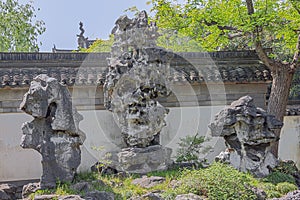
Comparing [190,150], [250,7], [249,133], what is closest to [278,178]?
[249,133]

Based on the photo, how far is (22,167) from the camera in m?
9.24

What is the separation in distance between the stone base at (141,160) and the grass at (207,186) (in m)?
0.82

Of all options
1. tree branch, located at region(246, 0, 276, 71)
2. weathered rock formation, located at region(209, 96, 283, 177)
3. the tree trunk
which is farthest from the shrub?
tree branch, located at region(246, 0, 276, 71)

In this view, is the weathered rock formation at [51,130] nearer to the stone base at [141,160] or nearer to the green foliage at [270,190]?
the stone base at [141,160]

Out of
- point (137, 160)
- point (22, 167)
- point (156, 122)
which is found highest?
point (156, 122)

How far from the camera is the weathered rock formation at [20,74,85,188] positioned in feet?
18.6

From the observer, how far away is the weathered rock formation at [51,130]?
A: 5.66 metres

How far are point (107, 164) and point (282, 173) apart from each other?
10.1 ft

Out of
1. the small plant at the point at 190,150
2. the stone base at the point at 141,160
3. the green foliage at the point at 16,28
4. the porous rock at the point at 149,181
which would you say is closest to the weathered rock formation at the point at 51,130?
the porous rock at the point at 149,181

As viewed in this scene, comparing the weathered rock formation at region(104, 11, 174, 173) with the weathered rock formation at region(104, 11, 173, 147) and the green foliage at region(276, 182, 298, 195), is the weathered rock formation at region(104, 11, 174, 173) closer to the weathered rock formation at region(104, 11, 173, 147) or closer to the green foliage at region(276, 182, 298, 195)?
the weathered rock formation at region(104, 11, 173, 147)

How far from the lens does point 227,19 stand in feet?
29.2

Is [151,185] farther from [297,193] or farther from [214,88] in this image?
[214,88]

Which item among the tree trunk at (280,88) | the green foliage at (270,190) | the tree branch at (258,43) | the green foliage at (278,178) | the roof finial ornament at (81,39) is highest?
the roof finial ornament at (81,39)

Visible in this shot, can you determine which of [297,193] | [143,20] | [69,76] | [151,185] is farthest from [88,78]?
[297,193]
